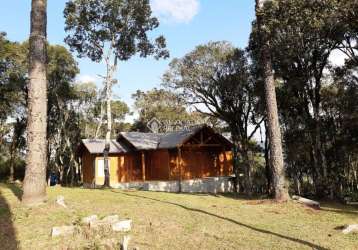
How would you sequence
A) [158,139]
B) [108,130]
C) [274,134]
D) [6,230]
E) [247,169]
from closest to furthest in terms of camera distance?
[6,230], [274,134], [108,130], [247,169], [158,139]

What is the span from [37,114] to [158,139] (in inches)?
802

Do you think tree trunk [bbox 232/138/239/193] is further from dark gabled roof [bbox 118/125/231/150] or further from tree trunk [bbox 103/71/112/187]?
tree trunk [bbox 103/71/112/187]

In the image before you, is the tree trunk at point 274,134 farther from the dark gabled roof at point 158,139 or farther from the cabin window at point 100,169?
the cabin window at point 100,169

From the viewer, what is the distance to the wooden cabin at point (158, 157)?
27922 mm

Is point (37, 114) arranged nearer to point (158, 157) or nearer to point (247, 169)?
point (158, 157)

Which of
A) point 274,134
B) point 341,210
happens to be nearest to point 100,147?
point 274,134

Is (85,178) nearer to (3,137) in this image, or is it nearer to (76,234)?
(3,137)

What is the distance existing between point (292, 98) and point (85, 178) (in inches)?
720

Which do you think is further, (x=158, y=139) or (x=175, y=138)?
(x=158, y=139)

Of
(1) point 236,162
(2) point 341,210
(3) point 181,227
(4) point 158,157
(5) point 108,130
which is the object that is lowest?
(2) point 341,210

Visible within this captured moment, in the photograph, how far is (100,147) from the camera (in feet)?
95.5

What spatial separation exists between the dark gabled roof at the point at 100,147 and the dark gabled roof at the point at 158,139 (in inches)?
28.9

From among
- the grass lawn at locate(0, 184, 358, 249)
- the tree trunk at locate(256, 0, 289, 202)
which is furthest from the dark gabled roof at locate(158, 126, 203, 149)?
the grass lawn at locate(0, 184, 358, 249)

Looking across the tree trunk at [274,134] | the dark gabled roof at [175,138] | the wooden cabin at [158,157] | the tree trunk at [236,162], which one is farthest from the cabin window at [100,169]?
the tree trunk at [274,134]
